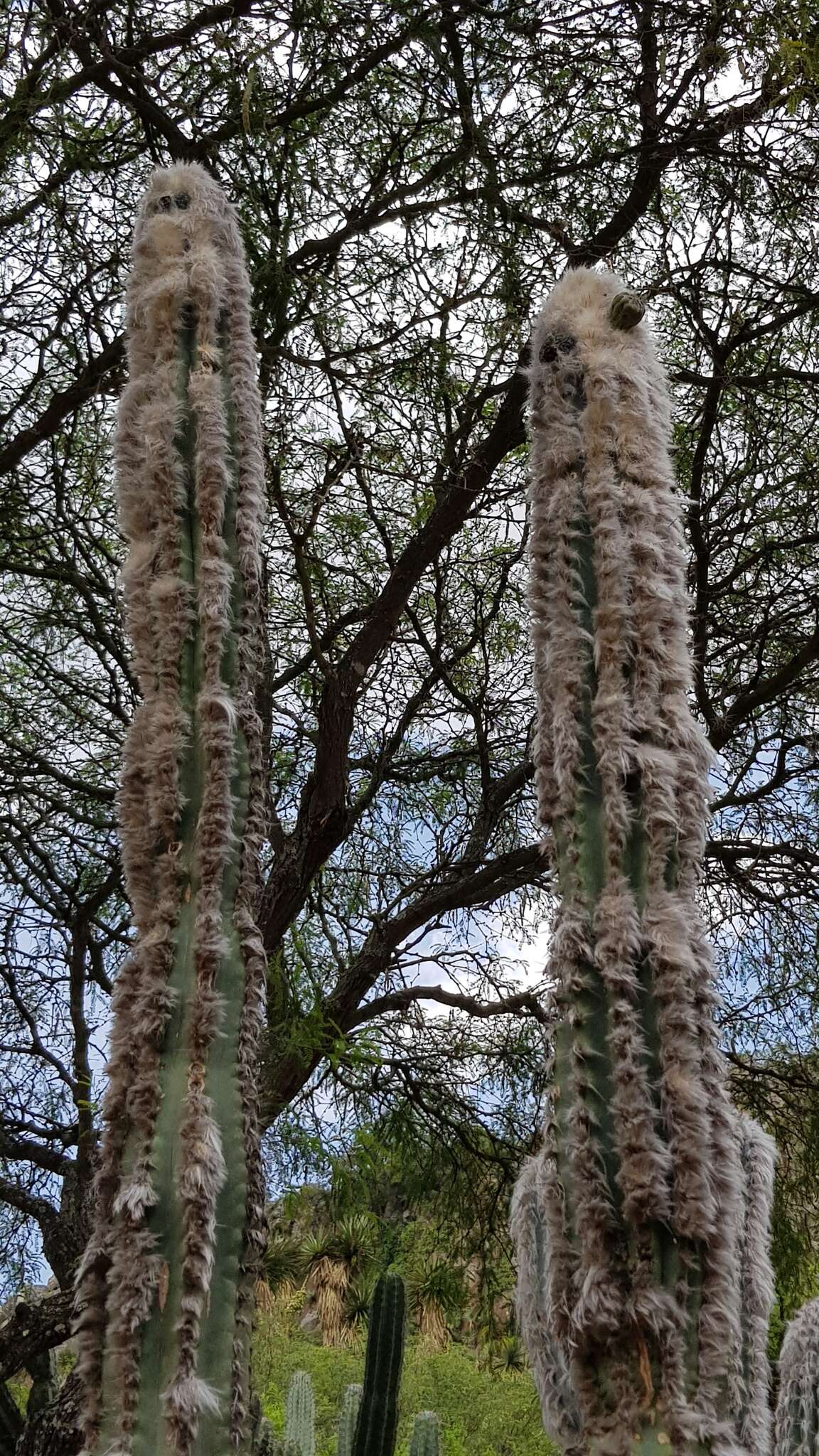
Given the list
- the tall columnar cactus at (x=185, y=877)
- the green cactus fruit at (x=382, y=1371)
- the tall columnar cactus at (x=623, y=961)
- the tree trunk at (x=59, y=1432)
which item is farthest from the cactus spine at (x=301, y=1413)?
the tall columnar cactus at (x=185, y=877)

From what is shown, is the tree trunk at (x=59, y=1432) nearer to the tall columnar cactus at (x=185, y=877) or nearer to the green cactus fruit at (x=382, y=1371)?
the green cactus fruit at (x=382, y=1371)

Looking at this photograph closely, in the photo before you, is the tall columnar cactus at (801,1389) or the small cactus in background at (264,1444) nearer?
the tall columnar cactus at (801,1389)

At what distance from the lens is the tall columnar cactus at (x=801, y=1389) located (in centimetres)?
343

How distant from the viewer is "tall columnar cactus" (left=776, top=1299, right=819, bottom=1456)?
343cm

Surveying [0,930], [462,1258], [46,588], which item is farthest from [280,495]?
[462,1258]

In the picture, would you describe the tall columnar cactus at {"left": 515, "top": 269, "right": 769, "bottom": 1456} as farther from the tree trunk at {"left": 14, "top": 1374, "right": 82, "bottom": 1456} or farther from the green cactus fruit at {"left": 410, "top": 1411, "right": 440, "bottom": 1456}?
the green cactus fruit at {"left": 410, "top": 1411, "right": 440, "bottom": 1456}

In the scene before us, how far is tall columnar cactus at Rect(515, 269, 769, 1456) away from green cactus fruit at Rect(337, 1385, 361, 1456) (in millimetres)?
4167

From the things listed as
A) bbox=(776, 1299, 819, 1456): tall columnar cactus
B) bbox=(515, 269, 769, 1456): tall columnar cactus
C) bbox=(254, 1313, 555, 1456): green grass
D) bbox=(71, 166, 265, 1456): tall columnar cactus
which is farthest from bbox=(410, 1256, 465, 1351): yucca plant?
bbox=(71, 166, 265, 1456): tall columnar cactus

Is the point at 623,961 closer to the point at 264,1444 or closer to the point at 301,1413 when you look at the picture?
the point at 264,1444

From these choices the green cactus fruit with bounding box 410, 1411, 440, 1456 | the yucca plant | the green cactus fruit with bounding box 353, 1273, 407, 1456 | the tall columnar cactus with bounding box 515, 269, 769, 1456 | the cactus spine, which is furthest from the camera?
the cactus spine

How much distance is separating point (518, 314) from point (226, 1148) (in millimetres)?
2597

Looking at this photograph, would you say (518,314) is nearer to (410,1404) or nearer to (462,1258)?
(462,1258)

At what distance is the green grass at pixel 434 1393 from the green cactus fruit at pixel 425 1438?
4126mm

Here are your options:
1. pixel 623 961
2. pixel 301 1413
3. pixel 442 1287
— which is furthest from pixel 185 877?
pixel 301 1413
